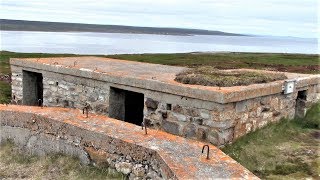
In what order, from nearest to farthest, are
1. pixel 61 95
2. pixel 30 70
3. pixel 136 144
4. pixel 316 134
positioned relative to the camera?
pixel 136 144 < pixel 316 134 < pixel 61 95 < pixel 30 70

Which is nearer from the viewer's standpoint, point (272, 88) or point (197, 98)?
point (197, 98)

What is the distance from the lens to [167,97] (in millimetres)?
9430

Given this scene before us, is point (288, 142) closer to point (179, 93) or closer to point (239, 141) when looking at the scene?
point (239, 141)

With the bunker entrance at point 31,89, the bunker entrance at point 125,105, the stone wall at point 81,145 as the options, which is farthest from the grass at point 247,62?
the stone wall at point 81,145

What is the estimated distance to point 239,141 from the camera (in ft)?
30.3

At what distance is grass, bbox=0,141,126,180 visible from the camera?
7.86 m

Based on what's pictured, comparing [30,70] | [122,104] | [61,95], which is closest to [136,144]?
[122,104]

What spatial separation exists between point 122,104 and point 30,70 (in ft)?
11.5

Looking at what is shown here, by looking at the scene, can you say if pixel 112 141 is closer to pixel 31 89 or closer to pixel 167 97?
pixel 167 97

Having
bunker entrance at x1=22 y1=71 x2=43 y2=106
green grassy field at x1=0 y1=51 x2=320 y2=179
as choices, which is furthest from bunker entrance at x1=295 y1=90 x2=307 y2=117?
bunker entrance at x1=22 y1=71 x2=43 y2=106

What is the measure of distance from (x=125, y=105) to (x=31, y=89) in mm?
3476

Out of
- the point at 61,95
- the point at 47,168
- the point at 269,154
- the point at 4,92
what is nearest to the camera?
the point at 47,168

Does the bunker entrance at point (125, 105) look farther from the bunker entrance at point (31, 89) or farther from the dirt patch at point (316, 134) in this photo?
the dirt patch at point (316, 134)

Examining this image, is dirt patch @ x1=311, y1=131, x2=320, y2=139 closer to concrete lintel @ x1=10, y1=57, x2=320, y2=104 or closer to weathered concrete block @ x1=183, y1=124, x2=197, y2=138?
concrete lintel @ x1=10, y1=57, x2=320, y2=104
